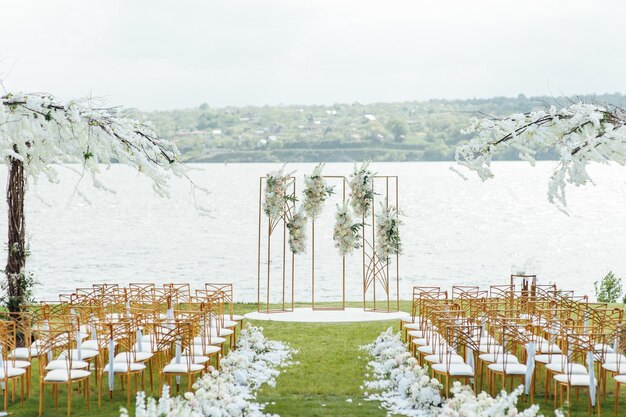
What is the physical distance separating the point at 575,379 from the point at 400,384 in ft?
6.44

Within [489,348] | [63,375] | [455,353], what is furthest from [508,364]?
[63,375]

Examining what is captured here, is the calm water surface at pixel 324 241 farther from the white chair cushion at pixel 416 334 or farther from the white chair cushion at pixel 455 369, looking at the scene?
the white chair cushion at pixel 455 369

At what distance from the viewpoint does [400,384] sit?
32.7 feet

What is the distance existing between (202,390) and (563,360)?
3.73 metres

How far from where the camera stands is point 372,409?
30.8ft

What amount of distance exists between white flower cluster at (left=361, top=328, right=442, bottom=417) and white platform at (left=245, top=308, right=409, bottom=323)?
359cm

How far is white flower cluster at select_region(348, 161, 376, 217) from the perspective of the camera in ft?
54.5

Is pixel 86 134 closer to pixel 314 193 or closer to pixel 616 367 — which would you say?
pixel 616 367

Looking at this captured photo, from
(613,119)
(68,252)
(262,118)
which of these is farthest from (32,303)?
(262,118)

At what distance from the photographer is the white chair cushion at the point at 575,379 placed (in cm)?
885

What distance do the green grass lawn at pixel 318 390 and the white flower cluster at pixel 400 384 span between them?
0.18 meters

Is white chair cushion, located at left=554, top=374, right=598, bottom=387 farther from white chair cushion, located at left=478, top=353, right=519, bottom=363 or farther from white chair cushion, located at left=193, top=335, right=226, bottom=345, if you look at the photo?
white chair cushion, located at left=193, top=335, right=226, bottom=345

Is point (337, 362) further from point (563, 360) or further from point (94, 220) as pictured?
point (94, 220)

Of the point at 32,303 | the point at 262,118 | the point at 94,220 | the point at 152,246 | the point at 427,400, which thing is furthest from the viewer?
the point at 262,118
